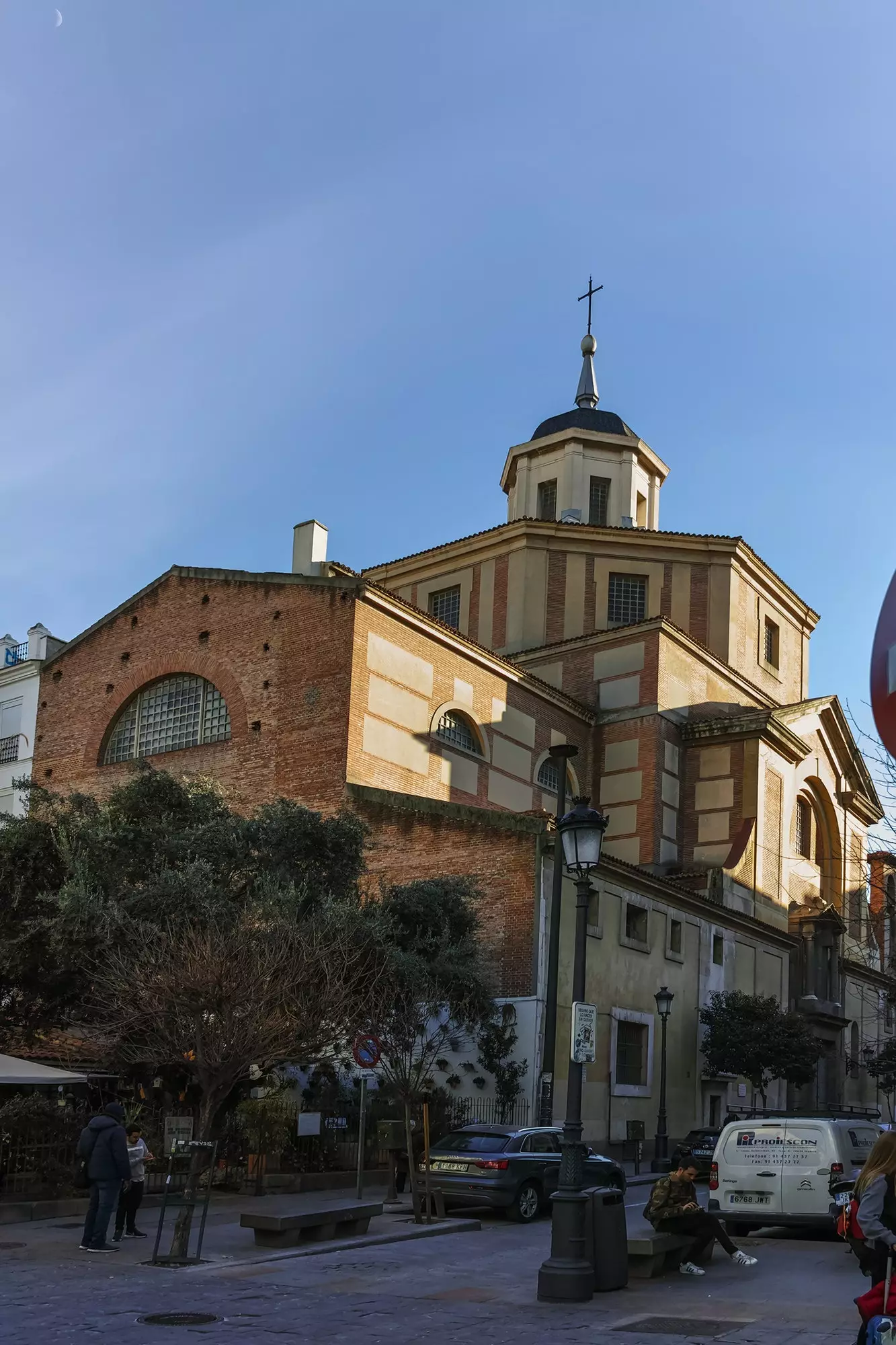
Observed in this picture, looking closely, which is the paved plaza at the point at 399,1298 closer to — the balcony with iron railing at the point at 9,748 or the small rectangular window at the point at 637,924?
the small rectangular window at the point at 637,924

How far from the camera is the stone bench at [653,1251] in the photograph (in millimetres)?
13898

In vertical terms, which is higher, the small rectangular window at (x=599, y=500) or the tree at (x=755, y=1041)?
the small rectangular window at (x=599, y=500)

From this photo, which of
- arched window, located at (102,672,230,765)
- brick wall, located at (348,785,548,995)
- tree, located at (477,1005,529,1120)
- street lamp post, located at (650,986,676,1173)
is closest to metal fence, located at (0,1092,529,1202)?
tree, located at (477,1005,529,1120)

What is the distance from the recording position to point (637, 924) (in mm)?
30750

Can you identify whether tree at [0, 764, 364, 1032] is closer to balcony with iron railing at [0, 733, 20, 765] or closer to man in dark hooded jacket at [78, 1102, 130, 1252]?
man in dark hooded jacket at [78, 1102, 130, 1252]

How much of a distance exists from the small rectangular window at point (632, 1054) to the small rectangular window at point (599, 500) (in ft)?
80.8

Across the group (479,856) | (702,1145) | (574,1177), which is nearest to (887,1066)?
(702,1145)

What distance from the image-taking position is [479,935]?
91.9 ft

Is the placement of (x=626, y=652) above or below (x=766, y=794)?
above

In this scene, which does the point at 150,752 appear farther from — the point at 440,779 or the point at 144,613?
the point at 440,779

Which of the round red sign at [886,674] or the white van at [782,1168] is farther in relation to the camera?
the white van at [782,1168]

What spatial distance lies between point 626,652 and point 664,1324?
3214 centimetres

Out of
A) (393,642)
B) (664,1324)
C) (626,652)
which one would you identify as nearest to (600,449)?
(626,652)

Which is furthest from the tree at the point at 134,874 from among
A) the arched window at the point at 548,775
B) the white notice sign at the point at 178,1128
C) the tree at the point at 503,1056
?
the arched window at the point at 548,775
